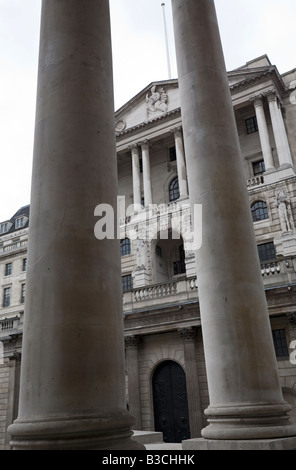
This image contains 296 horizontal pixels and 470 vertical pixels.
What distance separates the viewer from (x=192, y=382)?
3847 centimetres

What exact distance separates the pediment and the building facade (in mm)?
166

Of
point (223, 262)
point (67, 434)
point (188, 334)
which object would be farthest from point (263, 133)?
point (67, 434)

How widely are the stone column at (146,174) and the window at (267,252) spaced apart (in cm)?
1907

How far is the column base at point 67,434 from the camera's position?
6.81 meters

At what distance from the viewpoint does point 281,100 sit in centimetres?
6178

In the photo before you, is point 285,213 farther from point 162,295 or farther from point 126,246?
point 126,246

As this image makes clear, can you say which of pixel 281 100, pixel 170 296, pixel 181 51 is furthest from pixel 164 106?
pixel 181 51

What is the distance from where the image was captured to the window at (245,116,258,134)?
6316 centimetres

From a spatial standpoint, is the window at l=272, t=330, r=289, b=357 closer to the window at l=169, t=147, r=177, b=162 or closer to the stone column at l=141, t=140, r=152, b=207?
the stone column at l=141, t=140, r=152, b=207

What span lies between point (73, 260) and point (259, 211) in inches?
1863

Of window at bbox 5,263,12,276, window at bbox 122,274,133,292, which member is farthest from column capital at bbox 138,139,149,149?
window at bbox 5,263,12,276

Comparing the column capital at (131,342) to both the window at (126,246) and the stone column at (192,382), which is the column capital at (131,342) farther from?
the window at (126,246)

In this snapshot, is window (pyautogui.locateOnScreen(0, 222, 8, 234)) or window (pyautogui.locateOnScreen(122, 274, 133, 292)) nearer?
window (pyautogui.locateOnScreen(122, 274, 133, 292))

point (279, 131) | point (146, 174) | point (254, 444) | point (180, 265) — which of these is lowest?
point (254, 444)
